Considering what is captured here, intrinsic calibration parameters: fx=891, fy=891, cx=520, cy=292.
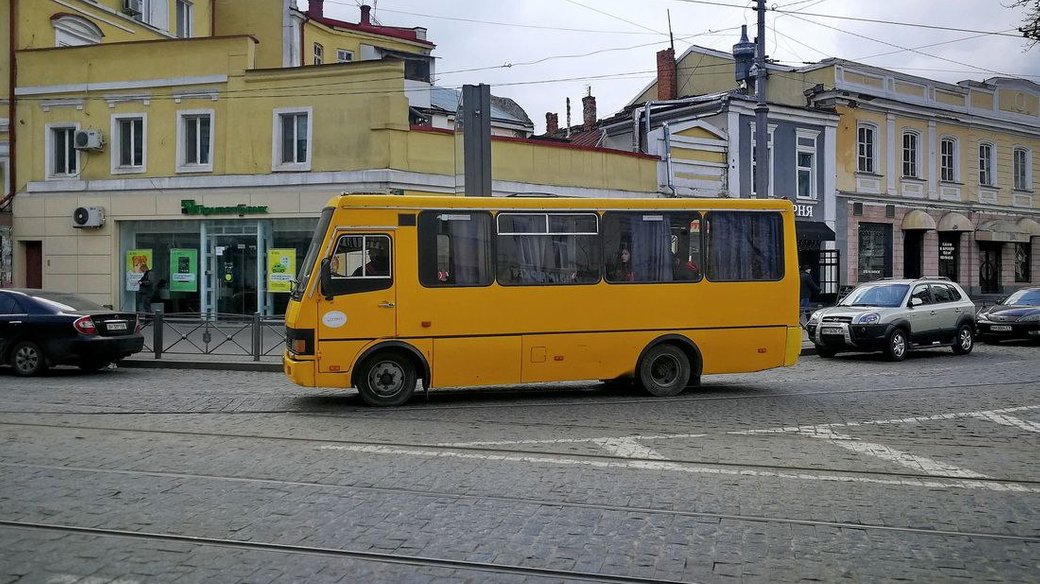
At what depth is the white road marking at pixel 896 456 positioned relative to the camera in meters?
7.75

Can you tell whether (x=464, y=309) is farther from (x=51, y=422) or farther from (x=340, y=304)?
(x=51, y=422)

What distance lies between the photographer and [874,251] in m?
33.4

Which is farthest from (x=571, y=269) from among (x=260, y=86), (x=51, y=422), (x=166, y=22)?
(x=166, y=22)

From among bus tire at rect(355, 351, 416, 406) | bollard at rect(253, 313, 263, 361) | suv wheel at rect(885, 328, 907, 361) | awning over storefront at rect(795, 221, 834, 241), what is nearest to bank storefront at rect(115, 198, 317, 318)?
bollard at rect(253, 313, 263, 361)

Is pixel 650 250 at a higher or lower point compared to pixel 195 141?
lower

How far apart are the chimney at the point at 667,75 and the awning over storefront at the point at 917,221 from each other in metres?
10.3

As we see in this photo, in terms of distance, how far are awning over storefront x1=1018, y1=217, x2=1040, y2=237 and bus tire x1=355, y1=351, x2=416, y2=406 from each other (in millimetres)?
34144

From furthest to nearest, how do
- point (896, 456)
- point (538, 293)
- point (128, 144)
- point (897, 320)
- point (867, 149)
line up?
point (867, 149) → point (128, 144) → point (897, 320) → point (538, 293) → point (896, 456)

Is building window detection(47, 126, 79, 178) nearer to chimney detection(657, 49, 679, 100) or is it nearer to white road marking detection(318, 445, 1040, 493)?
white road marking detection(318, 445, 1040, 493)

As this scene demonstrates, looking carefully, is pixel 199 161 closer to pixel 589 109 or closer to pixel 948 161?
pixel 589 109

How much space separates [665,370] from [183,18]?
87.9ft

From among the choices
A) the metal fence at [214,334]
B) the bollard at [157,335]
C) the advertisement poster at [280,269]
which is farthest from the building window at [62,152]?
the bollard at [157,335]

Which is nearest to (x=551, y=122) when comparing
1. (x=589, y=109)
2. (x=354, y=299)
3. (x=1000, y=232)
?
(x=589, y=109)

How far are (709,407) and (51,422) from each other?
7.94 m
